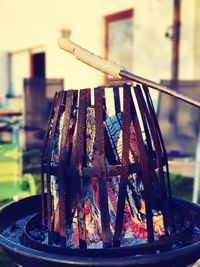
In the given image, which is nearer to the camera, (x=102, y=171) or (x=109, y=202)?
(x=102, y=171)

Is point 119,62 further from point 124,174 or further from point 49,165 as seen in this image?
point 124,174

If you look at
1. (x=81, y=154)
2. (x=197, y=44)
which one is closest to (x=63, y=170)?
→ (x=81, y=154)

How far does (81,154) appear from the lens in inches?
70.8

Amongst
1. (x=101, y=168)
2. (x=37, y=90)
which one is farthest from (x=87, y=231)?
(x=37, y=90)

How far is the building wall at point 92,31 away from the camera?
6.59m

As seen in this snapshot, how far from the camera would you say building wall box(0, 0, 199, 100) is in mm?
6591

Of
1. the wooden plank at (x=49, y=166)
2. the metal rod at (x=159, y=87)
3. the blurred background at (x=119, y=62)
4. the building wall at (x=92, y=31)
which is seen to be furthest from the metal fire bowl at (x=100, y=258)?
the building wall at (x=92, y=31)

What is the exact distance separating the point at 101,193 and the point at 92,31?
725cm

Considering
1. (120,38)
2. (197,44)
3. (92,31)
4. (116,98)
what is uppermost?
(92,31)

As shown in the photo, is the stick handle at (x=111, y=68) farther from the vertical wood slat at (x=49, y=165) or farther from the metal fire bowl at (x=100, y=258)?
the metal fire bowl at (x=100, y=258)

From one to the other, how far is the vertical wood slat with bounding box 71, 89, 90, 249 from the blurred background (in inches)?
66.4

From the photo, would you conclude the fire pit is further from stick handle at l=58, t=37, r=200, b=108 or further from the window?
the window

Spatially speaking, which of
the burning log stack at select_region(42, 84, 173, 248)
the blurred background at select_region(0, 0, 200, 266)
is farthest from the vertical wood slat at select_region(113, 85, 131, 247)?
the blurred background at select_region(0, 0, 200, 266)

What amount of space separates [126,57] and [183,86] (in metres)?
2.86
